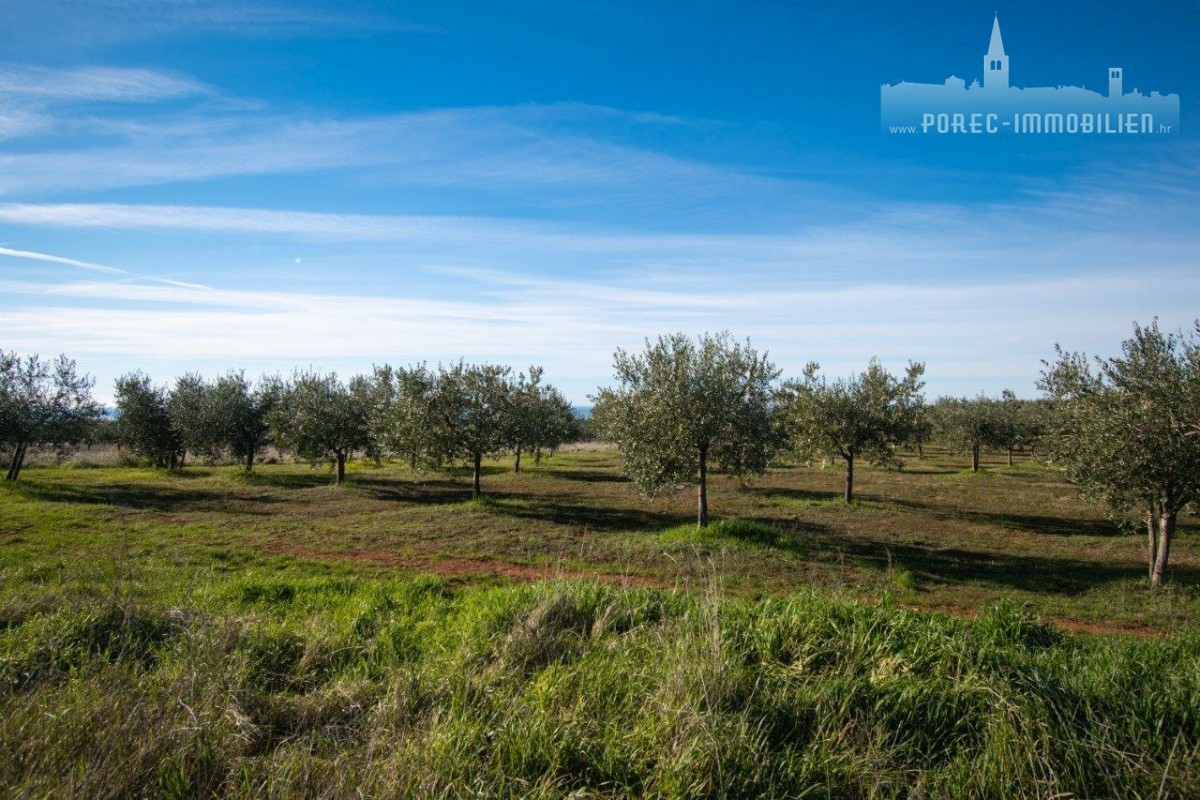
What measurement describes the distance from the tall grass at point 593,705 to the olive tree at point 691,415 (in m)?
14.1

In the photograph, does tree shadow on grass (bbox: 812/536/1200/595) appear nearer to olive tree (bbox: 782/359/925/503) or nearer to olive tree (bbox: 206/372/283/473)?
olive tree (bbox: 782/359/925/503)

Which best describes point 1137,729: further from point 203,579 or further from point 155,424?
point 155,424

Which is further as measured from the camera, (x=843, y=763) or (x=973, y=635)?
(x=973, y=635)

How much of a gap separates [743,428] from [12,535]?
25831mm

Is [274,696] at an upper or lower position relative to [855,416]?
lower

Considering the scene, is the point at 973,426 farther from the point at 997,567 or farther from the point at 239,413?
the point at 239,413

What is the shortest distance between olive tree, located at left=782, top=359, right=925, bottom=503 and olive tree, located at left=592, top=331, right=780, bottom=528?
8451 mm

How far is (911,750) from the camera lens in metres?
5.37

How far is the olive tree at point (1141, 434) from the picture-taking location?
608 inches

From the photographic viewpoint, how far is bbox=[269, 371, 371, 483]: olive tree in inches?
1535

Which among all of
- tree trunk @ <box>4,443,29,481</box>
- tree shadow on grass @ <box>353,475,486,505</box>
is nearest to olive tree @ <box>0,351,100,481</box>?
tree trunk @ <box>4,443,29,481</box>

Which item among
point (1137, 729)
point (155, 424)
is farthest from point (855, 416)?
point (155, 424)

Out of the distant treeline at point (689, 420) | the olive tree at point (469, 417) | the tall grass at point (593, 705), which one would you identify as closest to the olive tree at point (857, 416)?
the distant treeline at point (689, 420)

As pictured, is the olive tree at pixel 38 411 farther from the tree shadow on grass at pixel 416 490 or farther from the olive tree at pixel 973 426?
the olive tree at pixel 973 426
